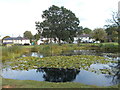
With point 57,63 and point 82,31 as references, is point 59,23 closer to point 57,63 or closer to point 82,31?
point 82,31

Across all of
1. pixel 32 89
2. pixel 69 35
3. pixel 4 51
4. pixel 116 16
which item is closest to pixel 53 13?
pixel 69 35

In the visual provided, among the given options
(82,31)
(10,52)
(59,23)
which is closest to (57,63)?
(10,52)

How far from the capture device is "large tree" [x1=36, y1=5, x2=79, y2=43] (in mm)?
41750

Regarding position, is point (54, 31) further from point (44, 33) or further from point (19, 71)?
point (19, 71)

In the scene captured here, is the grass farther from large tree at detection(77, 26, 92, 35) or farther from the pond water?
large tree at detection(77, 26, 92, 35)

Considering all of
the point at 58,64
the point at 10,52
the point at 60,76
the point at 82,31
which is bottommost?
the point at 60,76

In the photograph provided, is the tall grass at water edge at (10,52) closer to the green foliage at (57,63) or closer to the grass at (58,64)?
the grass at (58,64)

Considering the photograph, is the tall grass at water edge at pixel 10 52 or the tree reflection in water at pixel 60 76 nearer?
the tree reflection in water at pixel 60 76

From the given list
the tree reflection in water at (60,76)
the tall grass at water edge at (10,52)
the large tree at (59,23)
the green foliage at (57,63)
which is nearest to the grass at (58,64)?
the green foliage at (57,63)

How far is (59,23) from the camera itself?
4312 cm

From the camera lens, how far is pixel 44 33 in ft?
140

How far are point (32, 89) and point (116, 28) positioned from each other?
83.7 ft

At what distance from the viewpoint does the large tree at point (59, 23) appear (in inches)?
1644

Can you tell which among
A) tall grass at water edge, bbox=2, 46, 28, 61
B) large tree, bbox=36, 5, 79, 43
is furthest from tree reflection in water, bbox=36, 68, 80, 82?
large tree, bbox=36, 5, 79, 43
